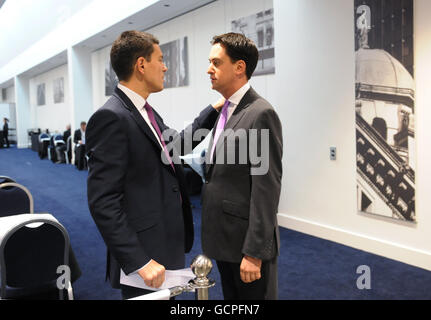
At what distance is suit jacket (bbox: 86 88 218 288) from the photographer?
1.33 m

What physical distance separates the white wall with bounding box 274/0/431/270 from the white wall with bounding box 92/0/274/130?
113 cm

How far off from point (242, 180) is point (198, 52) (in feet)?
23.2

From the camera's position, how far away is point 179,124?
9305 mm

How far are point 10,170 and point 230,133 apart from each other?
12.3 metres

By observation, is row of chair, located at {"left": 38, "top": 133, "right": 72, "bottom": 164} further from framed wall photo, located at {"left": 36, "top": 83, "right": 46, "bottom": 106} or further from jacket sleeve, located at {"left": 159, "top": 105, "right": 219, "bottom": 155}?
jacket sleeve, located at {"left": 159, "top": 105, "right": 219, "bottom": 155}

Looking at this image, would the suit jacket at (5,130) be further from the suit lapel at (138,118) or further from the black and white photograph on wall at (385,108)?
the suit lapel at (138,118)

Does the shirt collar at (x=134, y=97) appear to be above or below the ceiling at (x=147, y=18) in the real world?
below

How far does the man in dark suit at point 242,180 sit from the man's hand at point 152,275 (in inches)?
13.7

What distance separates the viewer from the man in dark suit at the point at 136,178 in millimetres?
1334

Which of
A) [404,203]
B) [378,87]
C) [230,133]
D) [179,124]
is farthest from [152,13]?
[230,133]

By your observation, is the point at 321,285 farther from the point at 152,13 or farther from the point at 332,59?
the point at 152,13

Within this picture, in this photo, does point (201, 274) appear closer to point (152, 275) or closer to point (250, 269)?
point (152, 275)
